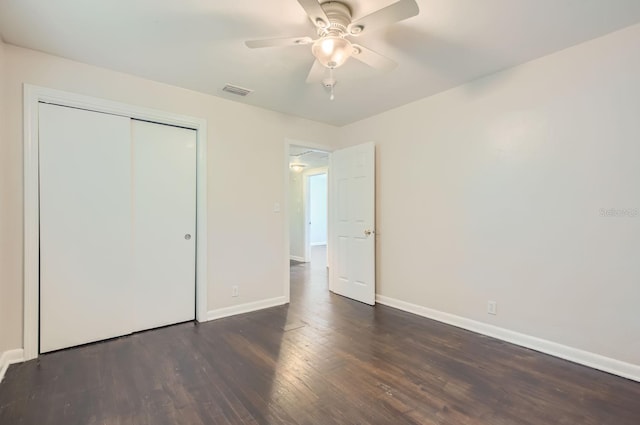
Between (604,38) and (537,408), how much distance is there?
2.65m

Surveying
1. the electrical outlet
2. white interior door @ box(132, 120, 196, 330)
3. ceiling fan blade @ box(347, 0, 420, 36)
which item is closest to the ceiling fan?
ceiling fan blade @ box(347, 0, 420, 36)

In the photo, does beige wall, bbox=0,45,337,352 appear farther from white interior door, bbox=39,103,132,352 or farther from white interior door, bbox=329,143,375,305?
white interior door, bbox=329,143,375,305

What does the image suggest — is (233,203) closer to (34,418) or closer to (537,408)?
(34,418)

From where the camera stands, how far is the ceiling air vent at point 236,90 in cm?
318

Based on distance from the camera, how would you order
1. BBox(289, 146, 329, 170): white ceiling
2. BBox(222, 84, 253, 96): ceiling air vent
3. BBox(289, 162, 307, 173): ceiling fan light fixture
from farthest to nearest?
BBox(289, 162, 307, 173): ceiling fan light fixture, BBox(289, 146, 329, 170): white ceiling, BBox(222, 84, 253, 96): ceiling air vent

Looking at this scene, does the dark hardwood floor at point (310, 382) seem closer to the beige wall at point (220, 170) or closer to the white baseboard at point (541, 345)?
the white baseboard at point (541, 345)

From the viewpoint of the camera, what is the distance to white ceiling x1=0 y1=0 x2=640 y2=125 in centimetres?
196

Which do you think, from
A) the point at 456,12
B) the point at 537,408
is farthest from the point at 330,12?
the point at 537,408

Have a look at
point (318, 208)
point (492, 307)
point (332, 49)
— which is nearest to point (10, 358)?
point (332, 49)

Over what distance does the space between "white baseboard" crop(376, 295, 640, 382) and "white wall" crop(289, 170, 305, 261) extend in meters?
4.16

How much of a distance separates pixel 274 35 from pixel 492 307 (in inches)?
119

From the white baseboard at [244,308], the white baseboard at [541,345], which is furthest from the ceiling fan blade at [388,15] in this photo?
the white baseboard at [244,308]

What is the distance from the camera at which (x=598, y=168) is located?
236 centimetres

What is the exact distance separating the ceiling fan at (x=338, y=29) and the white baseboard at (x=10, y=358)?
2.88 metres
